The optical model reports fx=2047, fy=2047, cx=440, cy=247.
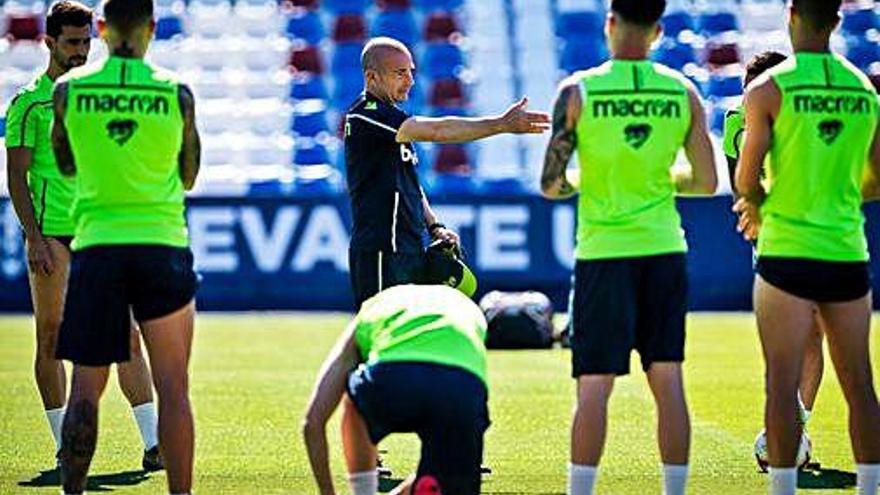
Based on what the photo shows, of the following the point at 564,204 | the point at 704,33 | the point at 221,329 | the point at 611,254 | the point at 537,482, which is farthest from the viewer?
the point at 704,33

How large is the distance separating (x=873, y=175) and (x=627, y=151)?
3.86 feet

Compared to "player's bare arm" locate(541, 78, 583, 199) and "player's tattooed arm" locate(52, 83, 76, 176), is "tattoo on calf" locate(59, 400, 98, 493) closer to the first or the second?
"player's tattooed arm" locate(52, 83, 76, 176)

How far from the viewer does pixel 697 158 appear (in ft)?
27.1

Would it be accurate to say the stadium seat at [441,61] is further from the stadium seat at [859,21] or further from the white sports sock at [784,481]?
the white sports sock at [784,481]

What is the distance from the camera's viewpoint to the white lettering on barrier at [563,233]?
72.3 feet

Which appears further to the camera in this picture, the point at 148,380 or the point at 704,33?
the point at 704,33

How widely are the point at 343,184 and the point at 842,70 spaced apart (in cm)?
1516

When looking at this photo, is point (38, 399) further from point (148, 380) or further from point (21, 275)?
point (21, 275)

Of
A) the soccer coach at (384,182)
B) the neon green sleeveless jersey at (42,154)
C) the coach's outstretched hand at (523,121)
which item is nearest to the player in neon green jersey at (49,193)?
the neon green sleeveless jersey at (42,154)

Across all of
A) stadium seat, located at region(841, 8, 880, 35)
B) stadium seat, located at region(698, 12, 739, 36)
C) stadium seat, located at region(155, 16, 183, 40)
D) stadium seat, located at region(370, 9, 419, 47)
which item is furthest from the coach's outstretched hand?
stadium seat, located at region(155, 16, 183, 40)

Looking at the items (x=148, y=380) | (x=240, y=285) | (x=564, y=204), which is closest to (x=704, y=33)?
(x=564, y=204)

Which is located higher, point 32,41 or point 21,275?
point 32,41

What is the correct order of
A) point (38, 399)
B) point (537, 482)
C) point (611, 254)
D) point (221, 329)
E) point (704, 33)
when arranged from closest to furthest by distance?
point (611, 254) → point (537, 482) → point (38, 399) → point (221, 329) → point (704, 33)

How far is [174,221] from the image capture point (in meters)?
8.14
